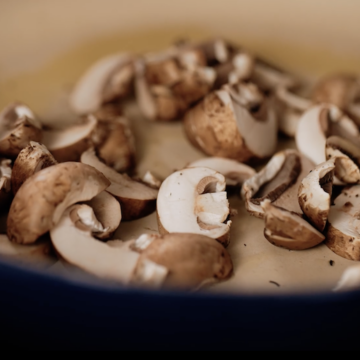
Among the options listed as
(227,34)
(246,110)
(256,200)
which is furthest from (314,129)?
(227,34)

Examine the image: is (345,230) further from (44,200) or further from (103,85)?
(103,85)

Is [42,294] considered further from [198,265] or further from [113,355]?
[198,265]

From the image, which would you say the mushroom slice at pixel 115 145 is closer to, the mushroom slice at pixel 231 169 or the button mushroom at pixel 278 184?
the mushroom slice at pixel 231 169

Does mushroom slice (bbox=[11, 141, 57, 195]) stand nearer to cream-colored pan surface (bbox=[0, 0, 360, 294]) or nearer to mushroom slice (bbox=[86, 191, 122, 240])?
mushroom slice (bbox=[86, 191, 122, 240])

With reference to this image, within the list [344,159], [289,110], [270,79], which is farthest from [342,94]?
[344,159]

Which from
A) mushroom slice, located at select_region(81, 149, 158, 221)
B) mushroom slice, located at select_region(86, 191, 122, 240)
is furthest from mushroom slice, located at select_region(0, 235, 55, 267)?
mushroom slice, located at select_region(81, 149, 158, 221)

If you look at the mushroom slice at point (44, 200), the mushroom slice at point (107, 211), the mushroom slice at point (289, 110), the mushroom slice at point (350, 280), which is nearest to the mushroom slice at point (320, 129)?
the mushroom slice at point (289, 110)

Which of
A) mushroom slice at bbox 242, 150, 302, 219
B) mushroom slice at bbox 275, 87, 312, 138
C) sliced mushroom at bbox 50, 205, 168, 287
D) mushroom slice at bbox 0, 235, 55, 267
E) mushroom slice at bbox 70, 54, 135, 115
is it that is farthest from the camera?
mushroom slice at bbox 70, 54, 135, 115
